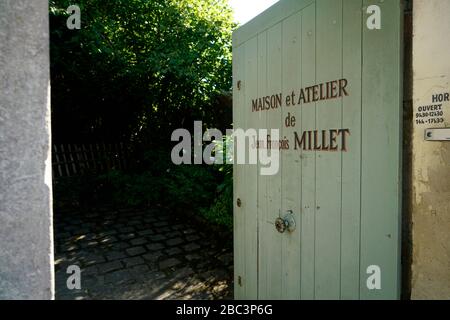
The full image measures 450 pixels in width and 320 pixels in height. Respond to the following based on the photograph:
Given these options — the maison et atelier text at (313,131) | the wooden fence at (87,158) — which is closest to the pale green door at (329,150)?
the maison et atelier text at (313,131)

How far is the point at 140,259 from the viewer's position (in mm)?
4160

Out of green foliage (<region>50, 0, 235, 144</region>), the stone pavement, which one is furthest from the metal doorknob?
green foliage (<region>50, 0, 235, 144</region>)

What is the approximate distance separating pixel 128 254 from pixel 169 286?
1.15 meters

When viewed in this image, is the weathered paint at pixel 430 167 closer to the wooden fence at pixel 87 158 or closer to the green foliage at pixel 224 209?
the green foliage at pixel 224 209

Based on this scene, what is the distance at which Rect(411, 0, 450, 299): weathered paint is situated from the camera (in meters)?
1.15

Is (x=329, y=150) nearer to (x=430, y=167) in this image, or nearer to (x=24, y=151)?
(x=430, y=167)

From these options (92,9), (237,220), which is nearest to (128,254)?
(237,220)

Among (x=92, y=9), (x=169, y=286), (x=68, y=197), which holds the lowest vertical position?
(x=169, y=286)

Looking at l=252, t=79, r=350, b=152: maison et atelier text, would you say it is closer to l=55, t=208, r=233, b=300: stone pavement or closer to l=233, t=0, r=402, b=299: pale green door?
l=233, t=0, r=402, b=299: pale green door

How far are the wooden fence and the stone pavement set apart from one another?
8.34 ft

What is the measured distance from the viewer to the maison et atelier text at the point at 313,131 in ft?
5.33

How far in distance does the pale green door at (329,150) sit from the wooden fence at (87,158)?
24.2 feet

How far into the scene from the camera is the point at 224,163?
5125 mm
